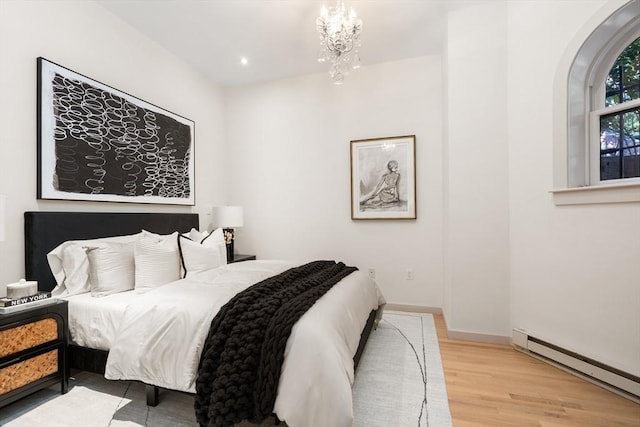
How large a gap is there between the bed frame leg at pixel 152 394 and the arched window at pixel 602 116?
3.09 metres

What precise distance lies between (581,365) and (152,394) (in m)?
2.86

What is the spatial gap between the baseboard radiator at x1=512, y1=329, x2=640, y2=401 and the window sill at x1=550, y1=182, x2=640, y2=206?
110 cm

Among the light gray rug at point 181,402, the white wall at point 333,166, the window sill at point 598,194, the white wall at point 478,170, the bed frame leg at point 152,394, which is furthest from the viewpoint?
the white wall at point 333,166

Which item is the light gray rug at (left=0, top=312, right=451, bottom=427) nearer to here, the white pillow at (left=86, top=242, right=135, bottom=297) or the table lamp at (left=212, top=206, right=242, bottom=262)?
the white pillow at (left=86, top=242, right=135, bottom=297)

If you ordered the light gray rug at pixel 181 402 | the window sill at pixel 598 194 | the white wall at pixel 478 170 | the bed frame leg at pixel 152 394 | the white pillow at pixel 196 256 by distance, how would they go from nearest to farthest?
the light gray rug at pixel 181 402 → the bed frame leg at pixel 152 394 → the window sill at pixel 598 194 → the white pillow at pixel 196 256 → the white wall at pixel 478 170

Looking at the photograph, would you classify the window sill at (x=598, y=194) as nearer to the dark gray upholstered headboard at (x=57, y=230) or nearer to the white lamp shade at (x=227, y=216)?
the white lamp shade at (x=227, y=216)

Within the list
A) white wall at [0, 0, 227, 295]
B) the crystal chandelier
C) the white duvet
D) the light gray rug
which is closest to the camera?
the white duvet

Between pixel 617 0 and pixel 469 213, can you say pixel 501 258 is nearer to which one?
pixel 469 213

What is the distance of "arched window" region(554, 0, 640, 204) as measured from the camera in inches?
83.9

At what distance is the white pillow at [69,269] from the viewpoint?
2.24 meters

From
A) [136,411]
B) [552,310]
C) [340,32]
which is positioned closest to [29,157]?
[136,411]

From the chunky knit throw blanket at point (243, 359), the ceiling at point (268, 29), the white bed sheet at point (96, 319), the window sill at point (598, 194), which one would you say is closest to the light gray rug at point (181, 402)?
the white bed sheet at point (96, 319)

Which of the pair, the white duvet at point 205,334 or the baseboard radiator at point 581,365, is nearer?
the white duvet at point 205,334

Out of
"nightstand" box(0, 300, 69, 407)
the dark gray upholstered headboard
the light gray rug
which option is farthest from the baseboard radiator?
the dark gray upholstered headboard
